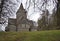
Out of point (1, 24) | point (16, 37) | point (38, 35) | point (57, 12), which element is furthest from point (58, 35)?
point (1, 24)

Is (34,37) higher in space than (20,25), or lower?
higher

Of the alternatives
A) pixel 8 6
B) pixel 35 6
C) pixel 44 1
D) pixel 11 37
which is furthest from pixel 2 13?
pixel 11 37

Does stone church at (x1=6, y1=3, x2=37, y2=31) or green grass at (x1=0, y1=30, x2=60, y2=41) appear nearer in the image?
green grass at (x1=0, y1=30, x2=60, y2=41)

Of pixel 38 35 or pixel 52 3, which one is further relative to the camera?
pixel 52 3

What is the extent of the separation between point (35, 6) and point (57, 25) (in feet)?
7.53

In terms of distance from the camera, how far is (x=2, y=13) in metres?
12.7

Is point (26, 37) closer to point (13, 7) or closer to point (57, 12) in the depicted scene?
point (57, 12)

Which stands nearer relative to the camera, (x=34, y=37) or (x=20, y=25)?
(x=34, y=37)

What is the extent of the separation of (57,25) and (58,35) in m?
4.73

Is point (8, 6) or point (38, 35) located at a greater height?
point (8, 6)

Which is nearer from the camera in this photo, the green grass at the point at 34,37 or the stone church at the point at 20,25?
the green grass at the point at 34,37

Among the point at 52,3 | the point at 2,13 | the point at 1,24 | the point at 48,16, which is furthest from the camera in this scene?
the point at 48,16

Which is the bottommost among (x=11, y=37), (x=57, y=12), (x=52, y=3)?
(x=11, y=37)

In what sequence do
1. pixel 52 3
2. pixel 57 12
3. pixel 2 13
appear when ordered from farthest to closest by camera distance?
pixel 2 13, pixel 52 3, pixel 57 12
